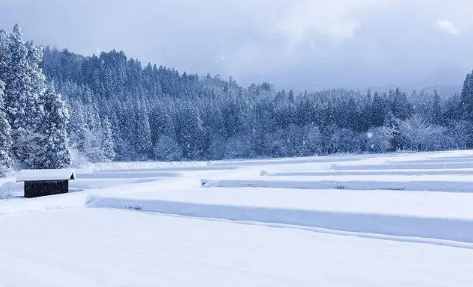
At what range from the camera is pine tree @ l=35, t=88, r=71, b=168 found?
36688 mm

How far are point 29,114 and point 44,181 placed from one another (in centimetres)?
1819

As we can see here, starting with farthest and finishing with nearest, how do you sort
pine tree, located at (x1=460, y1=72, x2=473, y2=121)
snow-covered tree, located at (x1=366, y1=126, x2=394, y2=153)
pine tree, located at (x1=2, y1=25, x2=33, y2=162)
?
snow-covered tree, located at (x1=366, y1=126, x2=394, y2=153) < pine tree, located at (x1=460, y1=72, x2=473, y2=121) < pine tree, located at (x1=2, y1=25, x2=33, y2=162)

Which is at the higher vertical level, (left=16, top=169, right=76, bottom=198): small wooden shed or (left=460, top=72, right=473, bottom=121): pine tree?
(left=460, top=72, right=473, bottom=121): pine tree

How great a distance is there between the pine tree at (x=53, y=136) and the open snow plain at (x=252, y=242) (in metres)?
22.2

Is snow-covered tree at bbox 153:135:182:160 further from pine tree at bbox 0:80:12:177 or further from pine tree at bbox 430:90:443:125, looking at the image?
pine tree at bbox 0:80:12:177

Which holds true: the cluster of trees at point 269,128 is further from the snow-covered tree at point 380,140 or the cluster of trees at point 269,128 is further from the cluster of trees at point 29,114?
the cluster of trees at point 29,114

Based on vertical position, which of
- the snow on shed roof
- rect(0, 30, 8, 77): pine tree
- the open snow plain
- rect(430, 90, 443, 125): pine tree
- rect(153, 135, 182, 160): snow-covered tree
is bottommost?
the open snow plain

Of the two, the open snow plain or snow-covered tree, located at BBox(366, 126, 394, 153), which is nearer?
the open snow plain

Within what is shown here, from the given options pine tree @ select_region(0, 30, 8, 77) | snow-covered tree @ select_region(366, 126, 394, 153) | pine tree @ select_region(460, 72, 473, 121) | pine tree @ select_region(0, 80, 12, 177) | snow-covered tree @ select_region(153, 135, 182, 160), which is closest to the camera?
pine tree @ select_region(0, 80, 12, 177)

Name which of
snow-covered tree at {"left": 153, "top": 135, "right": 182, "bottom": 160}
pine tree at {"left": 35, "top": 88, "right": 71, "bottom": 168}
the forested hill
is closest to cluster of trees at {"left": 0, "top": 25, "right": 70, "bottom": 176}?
pine tree at {"left": 35, "top": 88, "right": 71, "bottom": 168}

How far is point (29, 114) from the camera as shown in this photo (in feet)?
127

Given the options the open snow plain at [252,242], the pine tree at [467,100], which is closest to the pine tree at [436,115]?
the pine tree at [467,100]

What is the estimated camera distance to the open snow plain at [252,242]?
20.2 ft

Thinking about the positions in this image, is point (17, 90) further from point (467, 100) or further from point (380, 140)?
point (467, 100)
